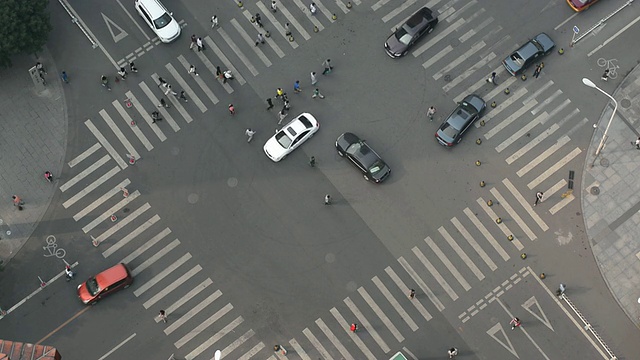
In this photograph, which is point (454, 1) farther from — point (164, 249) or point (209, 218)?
point (164, 249)

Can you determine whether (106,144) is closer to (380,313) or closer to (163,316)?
(163,316)

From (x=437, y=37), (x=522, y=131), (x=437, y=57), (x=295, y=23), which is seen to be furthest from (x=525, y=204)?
(x=295, y=23)

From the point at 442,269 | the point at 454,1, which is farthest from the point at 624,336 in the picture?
the point at 454,1

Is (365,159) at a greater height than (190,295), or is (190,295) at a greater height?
(190,295)

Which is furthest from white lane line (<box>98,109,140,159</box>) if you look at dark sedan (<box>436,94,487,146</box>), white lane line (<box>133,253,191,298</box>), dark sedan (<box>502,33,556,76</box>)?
dark sedan (<box>502,33,556,76</box>)

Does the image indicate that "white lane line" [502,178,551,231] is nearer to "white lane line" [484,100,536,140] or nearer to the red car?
"white lane line" [484,100,536,140]

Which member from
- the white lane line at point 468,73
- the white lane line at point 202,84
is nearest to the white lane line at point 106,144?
the white lane line at point 202,84

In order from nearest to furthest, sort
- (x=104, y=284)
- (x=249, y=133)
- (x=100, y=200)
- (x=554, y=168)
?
(x=104, y=284), (x=100, y=200), (x=554, y=168), (x=249, y=133)
